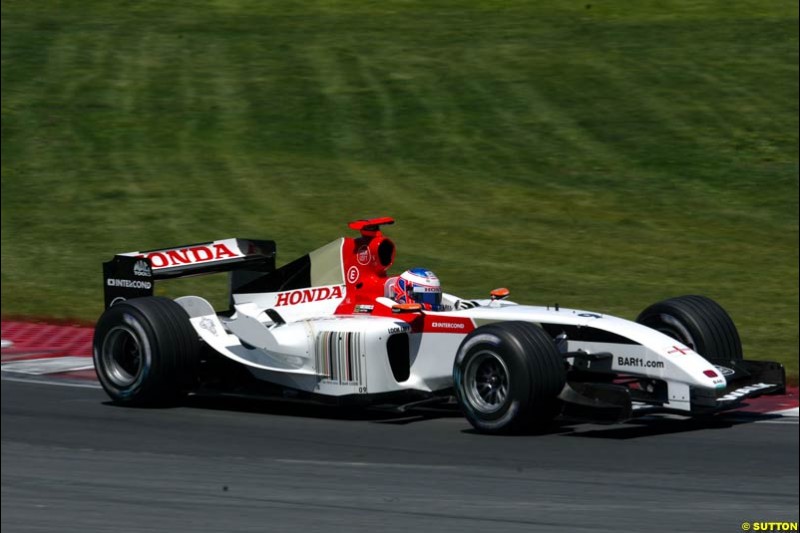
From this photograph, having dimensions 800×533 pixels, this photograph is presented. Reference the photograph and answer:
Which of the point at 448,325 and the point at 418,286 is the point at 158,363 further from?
the point at 418,286

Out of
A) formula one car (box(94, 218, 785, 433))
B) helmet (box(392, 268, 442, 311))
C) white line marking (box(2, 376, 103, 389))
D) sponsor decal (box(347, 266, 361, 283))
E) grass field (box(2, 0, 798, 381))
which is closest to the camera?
grass field (box(2, 0, 798, 381))

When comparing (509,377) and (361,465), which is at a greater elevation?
(509,377)

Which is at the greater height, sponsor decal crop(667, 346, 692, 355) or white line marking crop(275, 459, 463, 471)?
sponsor decal crop(667, 346, 692, 355)

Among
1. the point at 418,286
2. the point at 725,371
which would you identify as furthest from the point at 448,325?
the point at 418,286

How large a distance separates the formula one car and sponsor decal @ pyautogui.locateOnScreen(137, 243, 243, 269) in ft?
10.1

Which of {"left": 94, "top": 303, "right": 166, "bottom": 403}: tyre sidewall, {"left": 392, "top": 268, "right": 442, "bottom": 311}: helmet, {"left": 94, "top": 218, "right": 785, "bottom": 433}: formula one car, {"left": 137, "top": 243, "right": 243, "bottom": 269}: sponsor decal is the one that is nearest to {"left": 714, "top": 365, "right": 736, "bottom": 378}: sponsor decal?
{"left": 94, "top": 218, "right": 785, "bottom": 433}: formula one car

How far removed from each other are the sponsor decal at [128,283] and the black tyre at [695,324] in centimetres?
507

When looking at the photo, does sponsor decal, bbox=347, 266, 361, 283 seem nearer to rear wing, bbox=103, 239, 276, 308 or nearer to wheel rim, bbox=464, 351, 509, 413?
rear wing, bbox=103, 239, 276, 308

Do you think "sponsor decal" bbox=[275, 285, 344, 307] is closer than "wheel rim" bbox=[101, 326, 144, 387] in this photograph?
Yes

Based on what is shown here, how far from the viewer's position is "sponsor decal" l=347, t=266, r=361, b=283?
4.89 meters

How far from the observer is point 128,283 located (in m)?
3.85

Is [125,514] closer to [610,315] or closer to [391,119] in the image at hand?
[391,119]

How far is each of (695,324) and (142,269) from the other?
5.45 m

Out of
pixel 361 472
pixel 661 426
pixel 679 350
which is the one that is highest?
pixel 679 350
